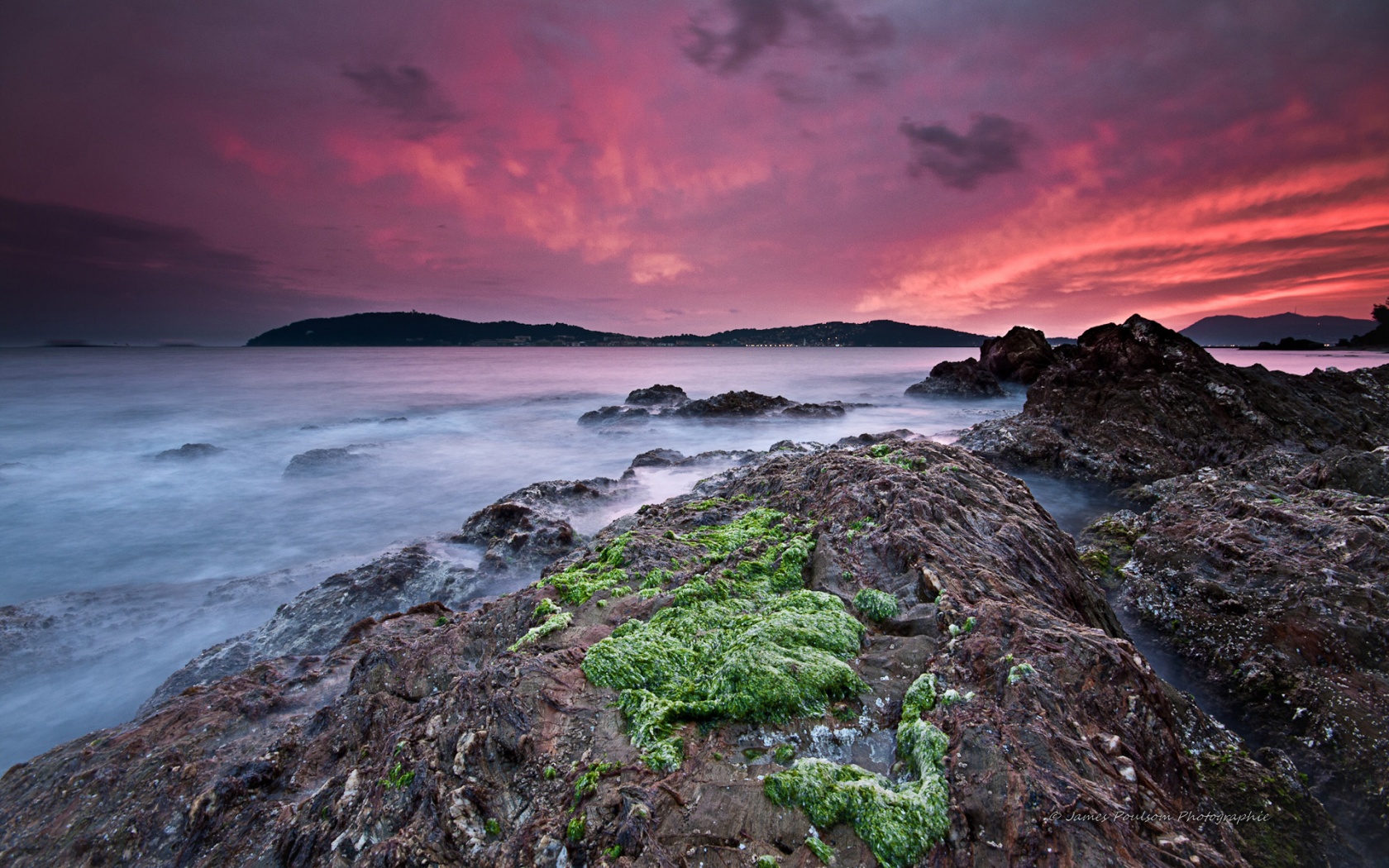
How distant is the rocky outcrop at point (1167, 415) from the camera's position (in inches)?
484

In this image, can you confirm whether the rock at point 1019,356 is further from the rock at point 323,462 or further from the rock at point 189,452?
the rock at point 189,452

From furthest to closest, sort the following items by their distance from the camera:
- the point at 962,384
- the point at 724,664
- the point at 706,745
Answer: the point at 962,384
the point at 724,664
the point at 706,745

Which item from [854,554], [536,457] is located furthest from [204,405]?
[854,554]

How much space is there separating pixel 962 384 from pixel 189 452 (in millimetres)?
39917

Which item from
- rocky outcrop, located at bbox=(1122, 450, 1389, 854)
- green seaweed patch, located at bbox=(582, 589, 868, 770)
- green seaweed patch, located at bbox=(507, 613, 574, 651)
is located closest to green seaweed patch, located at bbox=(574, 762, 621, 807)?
green seaweed patch, located at bbox=(582, 589, 868, 770)

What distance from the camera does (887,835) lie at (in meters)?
2.49

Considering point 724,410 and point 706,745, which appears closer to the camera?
point 706,745

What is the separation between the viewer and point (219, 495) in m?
16.5

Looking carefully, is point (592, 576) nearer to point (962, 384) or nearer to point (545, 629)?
point (545, 629)

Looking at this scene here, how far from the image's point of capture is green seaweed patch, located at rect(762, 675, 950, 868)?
2.47 m

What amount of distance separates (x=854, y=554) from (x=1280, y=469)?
10.3 meters

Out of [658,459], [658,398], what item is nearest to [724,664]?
[658,459]

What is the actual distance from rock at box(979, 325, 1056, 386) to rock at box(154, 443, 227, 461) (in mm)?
44533

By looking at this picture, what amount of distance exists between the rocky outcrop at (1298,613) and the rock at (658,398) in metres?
23.7
